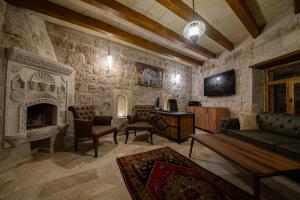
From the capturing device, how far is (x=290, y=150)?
154 centimetres

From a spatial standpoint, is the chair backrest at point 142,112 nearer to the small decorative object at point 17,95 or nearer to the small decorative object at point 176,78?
the small decorative object at point 176,78

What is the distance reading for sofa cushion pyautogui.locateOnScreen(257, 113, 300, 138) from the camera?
205 centimetres

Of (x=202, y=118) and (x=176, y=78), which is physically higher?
(x=176, y=78)

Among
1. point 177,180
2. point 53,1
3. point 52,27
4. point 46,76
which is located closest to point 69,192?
point 177,180

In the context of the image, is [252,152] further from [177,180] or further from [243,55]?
[243,55]

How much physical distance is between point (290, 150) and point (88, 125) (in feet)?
10.3

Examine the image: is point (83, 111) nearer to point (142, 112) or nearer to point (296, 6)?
point (142, 112)

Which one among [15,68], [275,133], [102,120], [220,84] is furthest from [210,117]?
[15,68]

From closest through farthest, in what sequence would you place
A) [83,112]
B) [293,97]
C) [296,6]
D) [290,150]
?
[290,150]
[296,6]
[293,97]
[83,112]

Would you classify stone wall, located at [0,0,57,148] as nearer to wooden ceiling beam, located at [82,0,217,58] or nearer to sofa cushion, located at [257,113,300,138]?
wooden ceiling beam, located at [82,0,217,58]

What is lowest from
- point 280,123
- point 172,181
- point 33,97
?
point 172,181

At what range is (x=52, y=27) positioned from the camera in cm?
301

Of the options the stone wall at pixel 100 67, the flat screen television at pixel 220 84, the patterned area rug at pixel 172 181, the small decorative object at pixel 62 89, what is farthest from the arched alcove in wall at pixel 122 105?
the flat screen television at pixel 220 84

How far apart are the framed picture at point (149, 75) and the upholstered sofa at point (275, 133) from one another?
2.71 m
